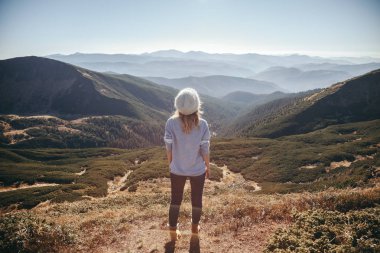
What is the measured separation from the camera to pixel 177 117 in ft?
22.4

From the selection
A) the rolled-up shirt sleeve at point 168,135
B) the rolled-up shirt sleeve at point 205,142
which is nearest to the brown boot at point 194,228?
the rolled-up shirt sleeve at point 205,142

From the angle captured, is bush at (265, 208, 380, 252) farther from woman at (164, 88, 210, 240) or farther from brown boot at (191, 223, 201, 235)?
woman at (164, 88, 210, 240)

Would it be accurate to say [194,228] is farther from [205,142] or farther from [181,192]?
[205,142]

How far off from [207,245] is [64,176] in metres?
68.8

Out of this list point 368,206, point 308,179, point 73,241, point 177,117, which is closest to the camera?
point 177,117

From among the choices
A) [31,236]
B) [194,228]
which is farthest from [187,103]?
[31,236]

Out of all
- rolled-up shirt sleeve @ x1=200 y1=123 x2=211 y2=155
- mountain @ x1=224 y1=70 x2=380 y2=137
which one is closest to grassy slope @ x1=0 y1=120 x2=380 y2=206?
rolled-up shirt sleeve @ x1=200 y1=123 x2=211 y2=155

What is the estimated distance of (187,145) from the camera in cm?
694

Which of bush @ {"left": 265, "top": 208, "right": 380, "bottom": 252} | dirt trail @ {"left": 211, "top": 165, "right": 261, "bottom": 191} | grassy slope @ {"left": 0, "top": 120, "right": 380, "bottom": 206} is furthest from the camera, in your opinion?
dirt trail @ {"left": 211, "top": 165, "right": 261, "bottom": 191}

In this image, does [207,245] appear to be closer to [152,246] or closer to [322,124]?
[152,246]

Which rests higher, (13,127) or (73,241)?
(73,241)

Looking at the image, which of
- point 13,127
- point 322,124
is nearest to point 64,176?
point 322,124

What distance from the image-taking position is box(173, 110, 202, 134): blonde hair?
22.1ft

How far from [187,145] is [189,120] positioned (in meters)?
0.65
